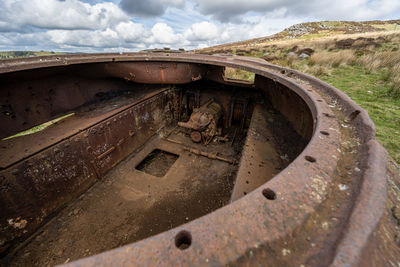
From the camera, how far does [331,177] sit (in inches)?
29.4

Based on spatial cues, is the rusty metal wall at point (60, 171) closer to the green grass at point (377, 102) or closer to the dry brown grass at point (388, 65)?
the green grass at point (377, 102)

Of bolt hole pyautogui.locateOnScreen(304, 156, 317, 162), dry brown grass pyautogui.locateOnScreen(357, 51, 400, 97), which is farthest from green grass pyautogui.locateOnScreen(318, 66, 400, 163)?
bolt hole pyautogui.locateOnScreen(304, 156, 317, 162)

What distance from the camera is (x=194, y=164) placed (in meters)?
3.42

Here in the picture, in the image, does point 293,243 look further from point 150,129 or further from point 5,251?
point 150,129

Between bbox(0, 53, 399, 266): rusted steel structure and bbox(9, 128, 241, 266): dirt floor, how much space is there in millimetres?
23

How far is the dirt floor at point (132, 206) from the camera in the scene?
6.60 ft

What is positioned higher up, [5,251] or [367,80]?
[367,80]

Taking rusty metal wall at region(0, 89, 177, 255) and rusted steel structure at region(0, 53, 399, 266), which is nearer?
rusted steel structure at region(0, 53, 399, 266)

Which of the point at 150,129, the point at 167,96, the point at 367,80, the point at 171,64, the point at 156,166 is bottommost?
the point at 156,166

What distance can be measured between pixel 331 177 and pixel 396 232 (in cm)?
24

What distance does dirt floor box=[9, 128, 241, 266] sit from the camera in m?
2.01

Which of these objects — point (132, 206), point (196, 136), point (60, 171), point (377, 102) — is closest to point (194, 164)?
→ point (196, 136)

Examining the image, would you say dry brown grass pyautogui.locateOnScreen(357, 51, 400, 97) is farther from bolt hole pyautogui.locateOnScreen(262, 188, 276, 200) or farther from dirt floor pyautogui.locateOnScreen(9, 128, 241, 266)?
bolt hole pyautogui.locateOnScreen(262, 188, 276, 200)

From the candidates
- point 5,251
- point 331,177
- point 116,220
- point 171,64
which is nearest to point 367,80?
point 171,64
